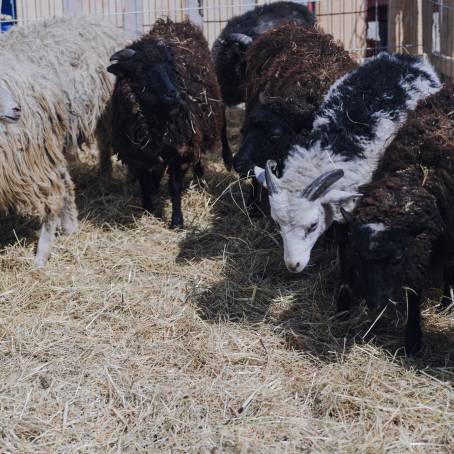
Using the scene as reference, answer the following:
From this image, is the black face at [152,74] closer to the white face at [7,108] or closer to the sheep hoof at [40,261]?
the white face at [7,108]

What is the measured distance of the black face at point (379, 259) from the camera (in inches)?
154

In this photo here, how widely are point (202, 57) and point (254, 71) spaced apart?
47cm

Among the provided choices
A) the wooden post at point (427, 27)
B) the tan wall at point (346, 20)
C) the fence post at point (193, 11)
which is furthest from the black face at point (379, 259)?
the fence post at point (193, 11)

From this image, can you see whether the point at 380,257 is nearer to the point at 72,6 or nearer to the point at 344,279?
the point at 344,279

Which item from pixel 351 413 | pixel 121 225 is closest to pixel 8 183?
pixel 121 225

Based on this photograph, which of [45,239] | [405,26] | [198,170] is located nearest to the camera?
[45,239]

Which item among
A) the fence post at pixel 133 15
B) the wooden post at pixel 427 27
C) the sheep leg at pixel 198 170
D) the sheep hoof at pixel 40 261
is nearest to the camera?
the sheep hoof at pixel 40 261

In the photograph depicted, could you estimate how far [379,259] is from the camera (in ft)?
12.9

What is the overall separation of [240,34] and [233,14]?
174 centimetres

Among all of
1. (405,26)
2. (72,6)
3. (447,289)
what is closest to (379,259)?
(447,289)

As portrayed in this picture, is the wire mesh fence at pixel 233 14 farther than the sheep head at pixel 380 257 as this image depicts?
Yes

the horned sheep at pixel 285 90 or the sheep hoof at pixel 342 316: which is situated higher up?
the horned sheep at pixel 285 90

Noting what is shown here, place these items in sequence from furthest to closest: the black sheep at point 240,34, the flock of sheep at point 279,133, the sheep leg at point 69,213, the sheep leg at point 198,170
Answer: the black sheep at point 240,34 → the sheep leg at point 198,170 → the sheep leg at point 69,213 → the flock of sheep at point 279,133

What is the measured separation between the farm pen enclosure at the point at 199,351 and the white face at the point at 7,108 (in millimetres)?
1065
